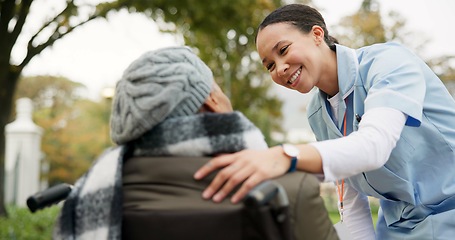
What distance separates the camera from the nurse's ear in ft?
6.84

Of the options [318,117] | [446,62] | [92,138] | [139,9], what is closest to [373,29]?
[446,62]

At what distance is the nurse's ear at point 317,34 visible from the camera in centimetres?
209

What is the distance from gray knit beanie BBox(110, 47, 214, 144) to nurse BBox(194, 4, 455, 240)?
35cm

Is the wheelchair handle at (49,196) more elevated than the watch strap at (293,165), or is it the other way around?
the watch strap at (293,165)

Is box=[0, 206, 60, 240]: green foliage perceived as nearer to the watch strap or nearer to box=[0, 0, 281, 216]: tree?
box=[0, 0, 281, 216]: tree

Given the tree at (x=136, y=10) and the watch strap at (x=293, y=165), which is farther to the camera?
the tree at (x=136, y=10)

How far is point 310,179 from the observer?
1479 mm

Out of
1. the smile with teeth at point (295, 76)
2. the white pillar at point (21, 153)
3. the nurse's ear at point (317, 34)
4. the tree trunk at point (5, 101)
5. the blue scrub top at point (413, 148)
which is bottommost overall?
the white pillar at point (21, 153)

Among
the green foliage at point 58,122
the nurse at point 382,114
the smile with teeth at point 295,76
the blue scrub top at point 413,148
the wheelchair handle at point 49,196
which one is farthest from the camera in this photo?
the green foliage at point 58,122

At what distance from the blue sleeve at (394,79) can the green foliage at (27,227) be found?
5562 millimetres

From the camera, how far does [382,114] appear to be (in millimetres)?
1700

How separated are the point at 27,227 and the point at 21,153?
10975 mm

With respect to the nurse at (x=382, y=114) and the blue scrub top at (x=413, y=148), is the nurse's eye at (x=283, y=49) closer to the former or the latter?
the nurse at (x=382, y=114)

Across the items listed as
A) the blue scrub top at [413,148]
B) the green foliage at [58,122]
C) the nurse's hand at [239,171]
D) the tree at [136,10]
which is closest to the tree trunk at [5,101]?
the tree at [136,10]
